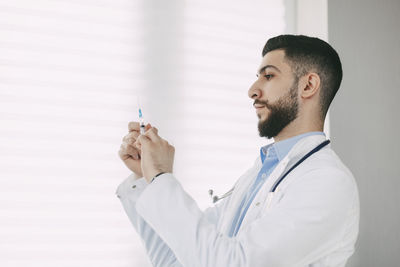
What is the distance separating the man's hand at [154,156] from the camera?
1.08m

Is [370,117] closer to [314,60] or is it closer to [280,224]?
[314,60]

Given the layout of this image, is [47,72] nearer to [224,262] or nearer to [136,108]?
[136,108]

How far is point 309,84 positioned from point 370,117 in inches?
36.0

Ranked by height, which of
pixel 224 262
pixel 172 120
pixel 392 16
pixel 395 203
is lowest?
pixel 224 262

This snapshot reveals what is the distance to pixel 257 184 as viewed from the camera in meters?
1.32

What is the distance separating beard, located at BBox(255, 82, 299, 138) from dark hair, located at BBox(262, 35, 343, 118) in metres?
0.07

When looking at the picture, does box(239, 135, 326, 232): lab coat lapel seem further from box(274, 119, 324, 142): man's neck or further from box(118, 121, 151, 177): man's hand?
box(118, 121, 151, 177): man's hand

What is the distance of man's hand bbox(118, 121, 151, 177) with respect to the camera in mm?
1263

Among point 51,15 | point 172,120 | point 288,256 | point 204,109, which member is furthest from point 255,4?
point 288,256

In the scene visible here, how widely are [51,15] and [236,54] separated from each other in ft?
2.81

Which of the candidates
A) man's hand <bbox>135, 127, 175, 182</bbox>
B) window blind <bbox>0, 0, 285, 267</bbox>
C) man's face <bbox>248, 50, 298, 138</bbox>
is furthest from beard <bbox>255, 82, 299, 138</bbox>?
window blind <bbox>0, 0, 285, 267</bbox>

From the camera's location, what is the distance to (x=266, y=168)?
1.35 meters

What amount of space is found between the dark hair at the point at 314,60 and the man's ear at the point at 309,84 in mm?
17

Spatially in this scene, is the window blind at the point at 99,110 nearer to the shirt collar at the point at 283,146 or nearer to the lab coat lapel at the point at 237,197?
the lab coat lapel at the point at 237,197
